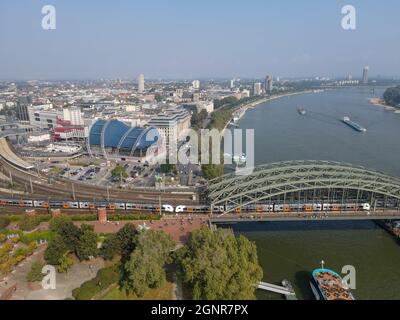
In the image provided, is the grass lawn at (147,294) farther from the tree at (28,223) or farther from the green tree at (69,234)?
the tree at (28,223)

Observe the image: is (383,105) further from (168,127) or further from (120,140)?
(120,140)

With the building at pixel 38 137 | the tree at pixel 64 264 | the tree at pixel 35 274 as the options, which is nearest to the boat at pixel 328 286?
the tree at pixel 64 264

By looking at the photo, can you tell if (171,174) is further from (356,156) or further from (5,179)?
(356,156)

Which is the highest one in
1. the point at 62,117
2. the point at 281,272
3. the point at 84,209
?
the point at 62,117

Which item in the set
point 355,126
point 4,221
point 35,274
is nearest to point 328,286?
point 35,274

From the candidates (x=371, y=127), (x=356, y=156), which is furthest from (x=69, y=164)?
(x=371, y=127)

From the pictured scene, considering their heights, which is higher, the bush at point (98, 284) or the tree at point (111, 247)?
the tree at point (111, 247)

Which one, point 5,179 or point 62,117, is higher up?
point 62,117
